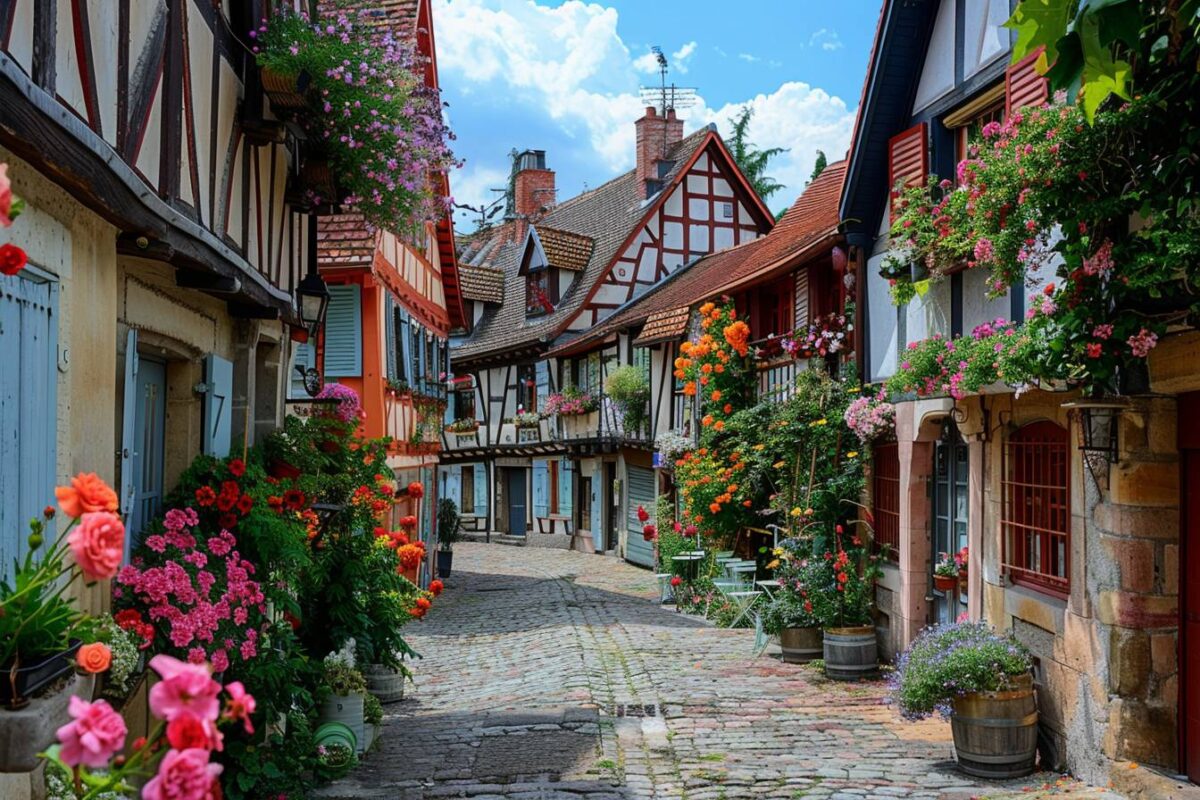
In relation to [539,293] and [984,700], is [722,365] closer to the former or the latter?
[984,700]

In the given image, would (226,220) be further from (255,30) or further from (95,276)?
(95,276)

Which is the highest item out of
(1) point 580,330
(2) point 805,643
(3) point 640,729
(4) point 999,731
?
(1) point 580,330

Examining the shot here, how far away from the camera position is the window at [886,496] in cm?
1045

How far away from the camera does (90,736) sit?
1.47 metres

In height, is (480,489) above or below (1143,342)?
below

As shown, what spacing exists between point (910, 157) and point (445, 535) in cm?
1394

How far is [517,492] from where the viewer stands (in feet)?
95.3

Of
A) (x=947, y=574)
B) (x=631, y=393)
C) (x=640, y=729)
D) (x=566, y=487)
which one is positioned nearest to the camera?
(x=640, y=729)

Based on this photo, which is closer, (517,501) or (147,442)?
(147,442)

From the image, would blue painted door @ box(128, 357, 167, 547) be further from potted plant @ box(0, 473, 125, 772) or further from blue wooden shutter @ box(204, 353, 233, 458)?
potted plant @ box(0, 473, 125, 772)

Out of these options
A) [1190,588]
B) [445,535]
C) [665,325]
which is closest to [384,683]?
[1190,588]

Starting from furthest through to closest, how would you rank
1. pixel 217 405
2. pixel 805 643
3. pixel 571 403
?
pixel 571 403 → pixel 805 643 → pixel 217 405

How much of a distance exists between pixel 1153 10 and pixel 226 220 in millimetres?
4752

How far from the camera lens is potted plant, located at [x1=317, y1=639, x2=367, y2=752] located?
7.18 metres
